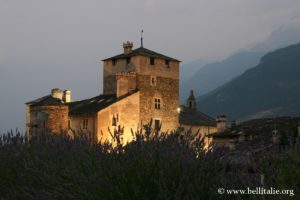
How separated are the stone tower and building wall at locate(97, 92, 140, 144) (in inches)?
22.9

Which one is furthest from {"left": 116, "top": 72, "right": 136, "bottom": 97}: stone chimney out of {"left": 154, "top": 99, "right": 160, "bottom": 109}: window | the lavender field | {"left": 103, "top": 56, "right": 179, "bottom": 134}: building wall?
the lavender field

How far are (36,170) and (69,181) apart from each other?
47 centimetres

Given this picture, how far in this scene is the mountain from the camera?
116287 mm

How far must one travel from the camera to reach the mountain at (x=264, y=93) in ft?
382

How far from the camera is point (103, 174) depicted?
13.0 ft

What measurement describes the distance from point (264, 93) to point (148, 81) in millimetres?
94511

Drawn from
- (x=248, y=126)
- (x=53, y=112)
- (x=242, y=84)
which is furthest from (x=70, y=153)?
(x=242, y=84)

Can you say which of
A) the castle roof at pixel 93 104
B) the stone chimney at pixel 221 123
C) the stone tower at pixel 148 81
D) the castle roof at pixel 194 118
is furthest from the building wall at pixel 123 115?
the castle roof at pixel 194 118

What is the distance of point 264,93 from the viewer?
126250 millimetres

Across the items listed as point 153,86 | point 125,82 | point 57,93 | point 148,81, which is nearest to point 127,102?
point 125,82

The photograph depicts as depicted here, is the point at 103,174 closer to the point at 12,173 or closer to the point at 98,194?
the point at 98,194

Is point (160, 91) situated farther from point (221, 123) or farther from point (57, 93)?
point (57, 93)

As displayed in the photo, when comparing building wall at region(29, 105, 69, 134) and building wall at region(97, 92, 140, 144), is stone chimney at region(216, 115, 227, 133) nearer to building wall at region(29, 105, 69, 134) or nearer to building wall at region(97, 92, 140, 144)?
building wall at region(97, 92, 140, 144)

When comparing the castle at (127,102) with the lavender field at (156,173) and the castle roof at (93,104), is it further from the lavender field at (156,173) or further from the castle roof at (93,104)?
the lavender field at (156,173)
